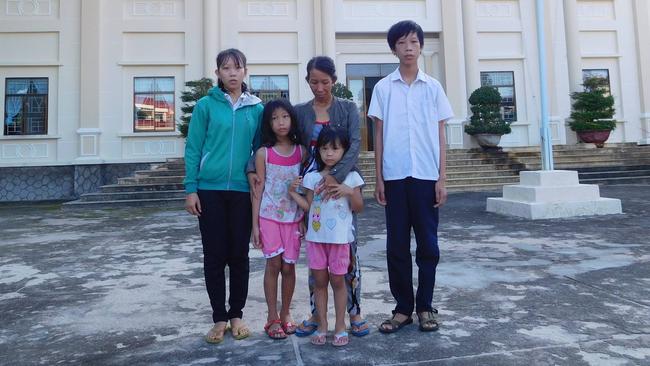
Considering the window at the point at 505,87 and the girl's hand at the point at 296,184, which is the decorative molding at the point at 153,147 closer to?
the window at the point at 505,87

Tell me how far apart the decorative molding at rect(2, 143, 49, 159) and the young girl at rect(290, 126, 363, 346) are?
40.6 feet

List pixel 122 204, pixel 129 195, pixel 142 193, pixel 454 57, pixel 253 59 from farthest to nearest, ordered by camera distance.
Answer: pixel 454 57 → pixel 253 59 → pixel 142 193 → pixel 129 195 → pixel 122 204

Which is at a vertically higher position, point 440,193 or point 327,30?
point 327,30

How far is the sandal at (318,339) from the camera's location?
1933 mm

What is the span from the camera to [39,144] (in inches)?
457

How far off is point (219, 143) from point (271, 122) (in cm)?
29

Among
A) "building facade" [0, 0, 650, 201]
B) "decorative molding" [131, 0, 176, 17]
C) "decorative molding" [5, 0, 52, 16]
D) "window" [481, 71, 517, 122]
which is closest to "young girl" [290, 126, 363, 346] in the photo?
"building facade" [0, 0, 650, 201]

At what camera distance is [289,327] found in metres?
2.11

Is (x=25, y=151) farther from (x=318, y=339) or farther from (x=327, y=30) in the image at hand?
(x=318, y=339)

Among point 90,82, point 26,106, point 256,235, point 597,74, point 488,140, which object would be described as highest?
point 597,74

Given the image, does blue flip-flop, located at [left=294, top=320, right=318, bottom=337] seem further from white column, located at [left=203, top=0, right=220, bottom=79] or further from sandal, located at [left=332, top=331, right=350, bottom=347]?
white column, located at [left=203, top=0, right=220, bottom=79]

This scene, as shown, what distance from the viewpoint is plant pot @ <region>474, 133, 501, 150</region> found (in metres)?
11.9

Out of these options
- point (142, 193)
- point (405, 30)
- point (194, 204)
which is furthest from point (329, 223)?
point (142, 193)

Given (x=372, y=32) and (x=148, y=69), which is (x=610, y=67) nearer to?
(x=372, y=32)
